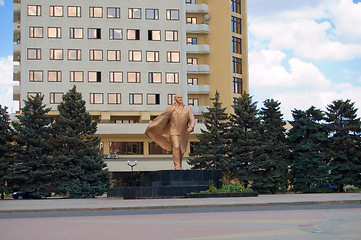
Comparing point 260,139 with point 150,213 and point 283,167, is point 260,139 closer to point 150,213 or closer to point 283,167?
point 283,167

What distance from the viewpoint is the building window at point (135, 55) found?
6494 centimetres

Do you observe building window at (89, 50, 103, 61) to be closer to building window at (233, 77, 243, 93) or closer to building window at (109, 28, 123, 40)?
building window at (109, 28, 123, 40)

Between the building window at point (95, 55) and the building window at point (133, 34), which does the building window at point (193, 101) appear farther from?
the building window at point (95, 55)

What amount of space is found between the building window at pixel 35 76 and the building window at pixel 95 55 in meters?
6.22

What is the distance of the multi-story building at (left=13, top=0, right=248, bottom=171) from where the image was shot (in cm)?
6316

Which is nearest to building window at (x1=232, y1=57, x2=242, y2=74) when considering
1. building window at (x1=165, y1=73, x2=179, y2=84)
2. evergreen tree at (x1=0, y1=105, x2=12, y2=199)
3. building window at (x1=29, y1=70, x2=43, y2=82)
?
building window at (x1=165, y1=73, x2=179, y2=84)

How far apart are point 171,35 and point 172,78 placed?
17.7ft

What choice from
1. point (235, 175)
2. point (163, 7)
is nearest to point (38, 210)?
point (235, 175)

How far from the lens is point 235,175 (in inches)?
1917

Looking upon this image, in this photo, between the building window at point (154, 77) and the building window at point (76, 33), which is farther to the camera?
the building window at point (154, 77)

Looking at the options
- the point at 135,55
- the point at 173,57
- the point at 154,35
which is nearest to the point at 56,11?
the point at 135,55

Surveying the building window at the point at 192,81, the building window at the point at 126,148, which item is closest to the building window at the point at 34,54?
the building window at the point at 126,148

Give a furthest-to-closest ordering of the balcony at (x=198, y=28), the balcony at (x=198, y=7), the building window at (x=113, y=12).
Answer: the balcony at (x=198, y=7), the balcony at (x=198, y=28), the building window at (x=113, y=12)

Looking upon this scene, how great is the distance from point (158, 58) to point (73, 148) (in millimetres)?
23130
